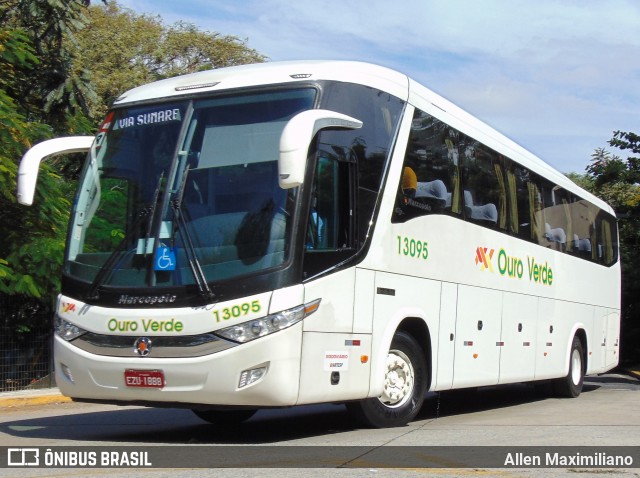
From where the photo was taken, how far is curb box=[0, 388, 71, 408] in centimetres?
1455

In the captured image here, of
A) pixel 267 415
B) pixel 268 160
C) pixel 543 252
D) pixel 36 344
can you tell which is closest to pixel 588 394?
pixel 543 252

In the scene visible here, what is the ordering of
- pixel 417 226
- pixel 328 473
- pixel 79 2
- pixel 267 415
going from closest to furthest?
pixel 328 473, pixel 417 226, pixel 267 415, pixel 79 2

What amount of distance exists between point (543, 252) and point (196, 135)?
7444mm

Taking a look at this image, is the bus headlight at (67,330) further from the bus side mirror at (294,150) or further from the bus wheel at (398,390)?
the bus wheel at (398,390)

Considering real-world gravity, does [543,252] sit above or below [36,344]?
above

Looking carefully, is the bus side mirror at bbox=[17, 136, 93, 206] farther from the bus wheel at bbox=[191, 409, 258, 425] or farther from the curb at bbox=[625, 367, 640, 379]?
the curb at bbox=[625, 367, 640, 379]

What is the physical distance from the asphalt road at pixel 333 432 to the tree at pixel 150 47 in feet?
96.0

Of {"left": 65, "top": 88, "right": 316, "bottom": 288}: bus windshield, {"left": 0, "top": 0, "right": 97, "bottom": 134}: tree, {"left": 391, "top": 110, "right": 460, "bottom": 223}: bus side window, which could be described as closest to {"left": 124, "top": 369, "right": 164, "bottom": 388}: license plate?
{"left": 65, "top": 88, "right": 316, "bottom": 288}: bus windshield

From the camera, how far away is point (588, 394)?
58.8ft

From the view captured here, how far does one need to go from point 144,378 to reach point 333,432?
2250 mm

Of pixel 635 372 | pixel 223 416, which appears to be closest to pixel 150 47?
pixel 635 372

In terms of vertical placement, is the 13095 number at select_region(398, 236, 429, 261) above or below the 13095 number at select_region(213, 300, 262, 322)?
above

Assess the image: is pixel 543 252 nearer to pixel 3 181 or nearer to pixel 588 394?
pixel 588 394

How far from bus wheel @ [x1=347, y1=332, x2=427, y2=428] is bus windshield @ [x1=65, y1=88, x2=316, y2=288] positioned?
224 centimetres
